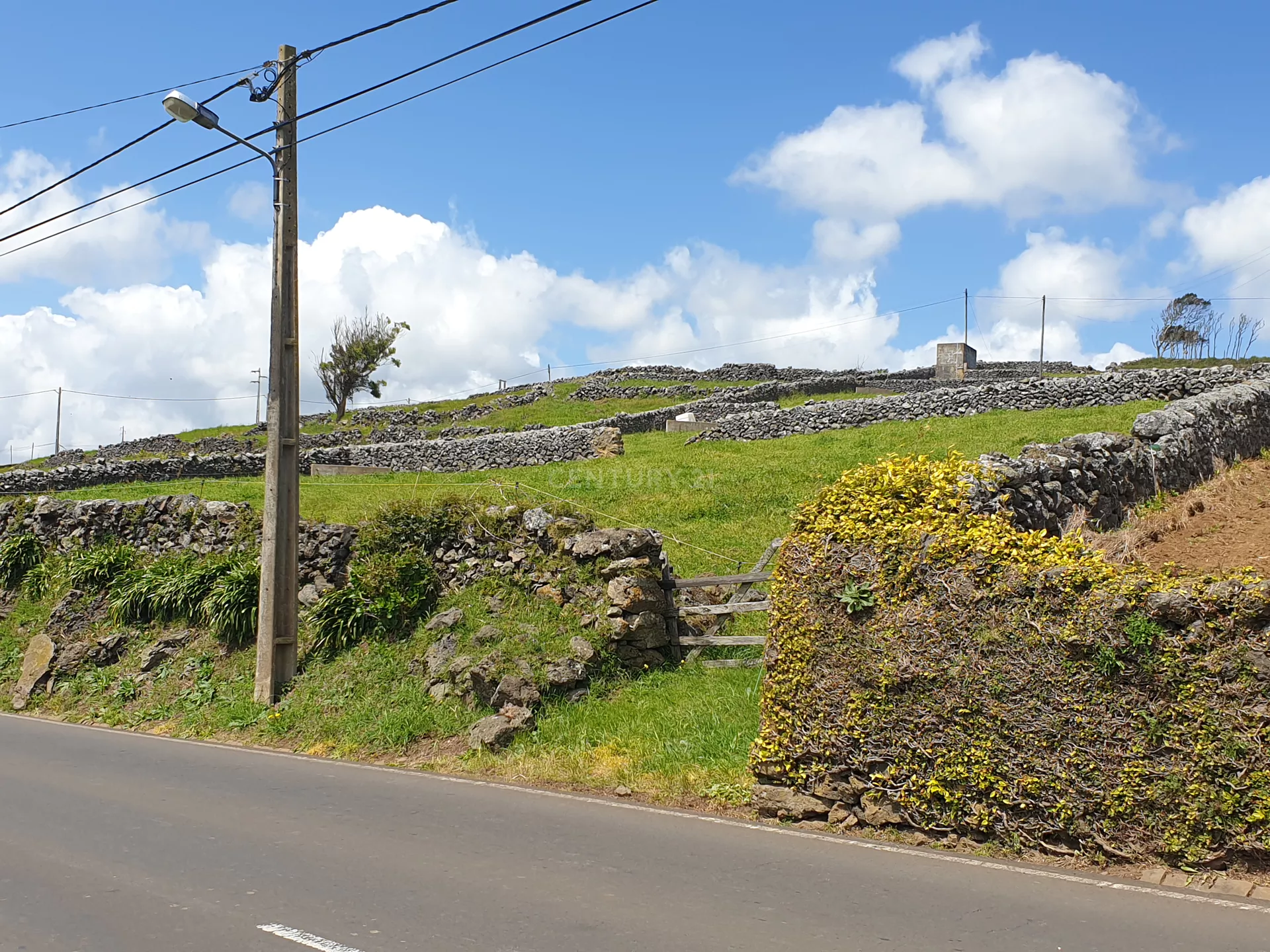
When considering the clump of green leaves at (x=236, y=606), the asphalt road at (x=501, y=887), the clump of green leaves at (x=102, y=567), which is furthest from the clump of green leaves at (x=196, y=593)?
the asphalt road at (x=501, y=887)

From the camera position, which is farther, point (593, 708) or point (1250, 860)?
→ point (593, 708)

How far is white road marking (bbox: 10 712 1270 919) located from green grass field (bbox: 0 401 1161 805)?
1.01 feet

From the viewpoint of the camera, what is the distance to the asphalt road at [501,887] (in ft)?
19.0

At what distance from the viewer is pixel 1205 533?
1187cm

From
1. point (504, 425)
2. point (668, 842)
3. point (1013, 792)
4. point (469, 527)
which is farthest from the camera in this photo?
point (504, 425)

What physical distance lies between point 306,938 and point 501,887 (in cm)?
137

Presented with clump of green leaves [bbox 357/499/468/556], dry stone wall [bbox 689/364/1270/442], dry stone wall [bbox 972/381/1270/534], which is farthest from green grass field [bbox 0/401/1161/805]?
dry stone wall [bbox 972/381/1270/534]

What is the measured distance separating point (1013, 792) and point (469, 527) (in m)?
8.83

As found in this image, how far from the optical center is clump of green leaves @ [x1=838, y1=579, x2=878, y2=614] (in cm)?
823

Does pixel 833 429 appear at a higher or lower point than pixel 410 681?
higher

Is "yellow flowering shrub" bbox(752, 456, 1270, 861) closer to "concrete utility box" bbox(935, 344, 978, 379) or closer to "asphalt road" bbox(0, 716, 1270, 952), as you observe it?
"asphalt road" bbox(0, 716, 1270, 952)

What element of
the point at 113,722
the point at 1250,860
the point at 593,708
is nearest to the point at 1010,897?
the point at 1250,860

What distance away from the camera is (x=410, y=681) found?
12.9 metres

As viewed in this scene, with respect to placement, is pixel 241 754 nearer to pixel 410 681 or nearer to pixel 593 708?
pixel 410 681
